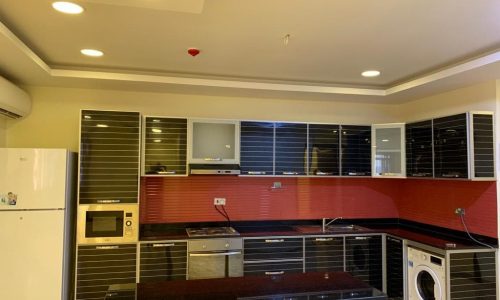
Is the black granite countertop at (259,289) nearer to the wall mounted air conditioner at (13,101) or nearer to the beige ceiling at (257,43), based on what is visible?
the beige ceiling at (257,43)

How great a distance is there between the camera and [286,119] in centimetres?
467

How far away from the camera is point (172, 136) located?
4016mm

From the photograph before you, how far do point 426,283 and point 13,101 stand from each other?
4481 mm

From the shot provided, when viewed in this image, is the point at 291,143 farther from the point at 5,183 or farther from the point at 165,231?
the point at 5,183

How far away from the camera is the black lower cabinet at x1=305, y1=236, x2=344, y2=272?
4.15 metres

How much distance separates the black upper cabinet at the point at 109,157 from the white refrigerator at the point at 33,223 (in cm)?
21

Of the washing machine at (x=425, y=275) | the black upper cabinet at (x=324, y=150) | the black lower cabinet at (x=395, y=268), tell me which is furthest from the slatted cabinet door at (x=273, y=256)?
the washing machine at (x=425, y=275)

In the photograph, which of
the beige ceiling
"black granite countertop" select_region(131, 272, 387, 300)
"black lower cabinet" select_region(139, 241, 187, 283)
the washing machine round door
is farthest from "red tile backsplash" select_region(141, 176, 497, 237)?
"black granite countertop" select_region(131, 272, 387, 300)

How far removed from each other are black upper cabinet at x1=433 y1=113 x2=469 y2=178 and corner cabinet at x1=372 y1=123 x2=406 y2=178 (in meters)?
0.52

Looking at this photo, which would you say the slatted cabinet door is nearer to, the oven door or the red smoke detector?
the oven door

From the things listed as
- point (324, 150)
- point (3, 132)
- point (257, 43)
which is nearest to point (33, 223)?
point (3, 132)

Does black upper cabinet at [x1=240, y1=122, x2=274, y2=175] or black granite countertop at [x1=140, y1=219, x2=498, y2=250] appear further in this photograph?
black upper cabinet at [x1=240, y1=122, x2=274, y2=175]

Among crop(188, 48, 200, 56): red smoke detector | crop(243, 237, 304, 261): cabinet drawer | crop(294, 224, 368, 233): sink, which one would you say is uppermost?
crop(188, 48, 200, 56): red smoke detector

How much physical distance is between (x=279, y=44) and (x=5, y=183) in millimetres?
2735
